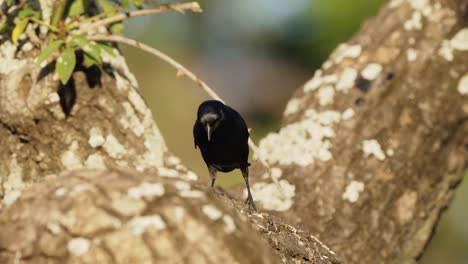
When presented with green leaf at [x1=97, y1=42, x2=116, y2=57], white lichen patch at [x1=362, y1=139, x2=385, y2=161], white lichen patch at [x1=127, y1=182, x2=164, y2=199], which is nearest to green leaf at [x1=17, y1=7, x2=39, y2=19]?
green leaf at [x1=97, y1=42, x2=116, y2=57]

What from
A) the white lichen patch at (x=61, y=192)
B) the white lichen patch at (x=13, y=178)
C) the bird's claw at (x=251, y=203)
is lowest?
the white lichen patch at (x=13, y=178)

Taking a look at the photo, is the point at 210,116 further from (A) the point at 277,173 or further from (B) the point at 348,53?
(B) the point at 348,53

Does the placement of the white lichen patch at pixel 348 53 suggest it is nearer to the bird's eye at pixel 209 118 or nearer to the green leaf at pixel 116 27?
the bird's eye at pixel 209 118

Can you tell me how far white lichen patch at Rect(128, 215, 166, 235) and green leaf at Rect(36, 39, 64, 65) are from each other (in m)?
2.19

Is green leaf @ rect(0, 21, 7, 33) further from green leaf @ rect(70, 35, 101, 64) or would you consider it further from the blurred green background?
the blurred green background

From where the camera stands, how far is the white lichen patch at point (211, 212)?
2305 millimetres

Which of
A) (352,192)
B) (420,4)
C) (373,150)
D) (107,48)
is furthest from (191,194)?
(420,4)

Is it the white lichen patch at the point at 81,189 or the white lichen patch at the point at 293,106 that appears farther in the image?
the white lichen patch at the point at 293,106

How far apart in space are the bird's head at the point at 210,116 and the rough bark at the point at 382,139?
1.16 ft

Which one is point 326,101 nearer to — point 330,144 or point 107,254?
point 330,144

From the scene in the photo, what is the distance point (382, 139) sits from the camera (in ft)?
16.5

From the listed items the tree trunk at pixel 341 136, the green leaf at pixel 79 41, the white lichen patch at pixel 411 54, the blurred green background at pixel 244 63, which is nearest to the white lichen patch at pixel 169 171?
the tree trunk at pixel 341 136

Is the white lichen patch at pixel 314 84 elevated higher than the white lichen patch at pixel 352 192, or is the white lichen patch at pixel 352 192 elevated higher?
the white lichen patch at pixel 314 84

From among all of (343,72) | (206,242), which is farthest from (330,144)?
(206,242)
